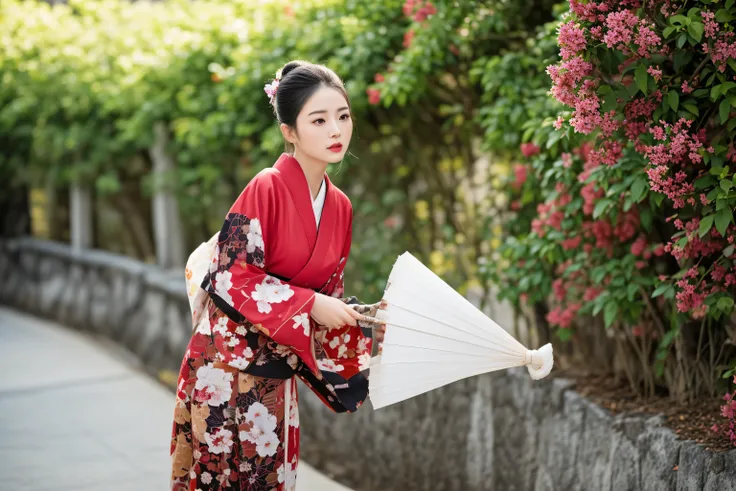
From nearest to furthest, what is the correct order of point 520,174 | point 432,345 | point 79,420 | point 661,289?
point 432,345, point 661,289, point 520,174, point 79,420

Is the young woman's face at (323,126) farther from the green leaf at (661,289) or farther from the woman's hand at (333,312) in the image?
the green leaf at (661,289)

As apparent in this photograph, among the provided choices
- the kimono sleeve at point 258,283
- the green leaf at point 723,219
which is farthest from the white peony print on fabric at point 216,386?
the green leaf at point 723,219

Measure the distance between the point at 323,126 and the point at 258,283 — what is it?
1.71 feet

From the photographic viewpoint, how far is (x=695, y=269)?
319 centimetres

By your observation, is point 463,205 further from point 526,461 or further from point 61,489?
point 61,489

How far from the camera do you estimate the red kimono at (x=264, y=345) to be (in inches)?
112

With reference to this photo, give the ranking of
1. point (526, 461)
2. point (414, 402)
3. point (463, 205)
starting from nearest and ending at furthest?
1. point (526, 461)
2. point (414, 402)
3. point (463, 205)

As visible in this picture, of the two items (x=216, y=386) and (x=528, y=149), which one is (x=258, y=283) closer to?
(x=216, y=386)

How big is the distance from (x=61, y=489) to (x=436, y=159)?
2.75m

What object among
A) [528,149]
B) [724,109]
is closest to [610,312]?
[528,149]

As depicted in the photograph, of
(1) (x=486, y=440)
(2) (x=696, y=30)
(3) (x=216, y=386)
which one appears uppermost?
(2) (x=696, y=30)

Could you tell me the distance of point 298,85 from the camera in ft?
9.55

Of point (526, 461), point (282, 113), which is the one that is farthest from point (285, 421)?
point (526, 461)

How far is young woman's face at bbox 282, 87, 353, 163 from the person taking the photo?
113 inches
